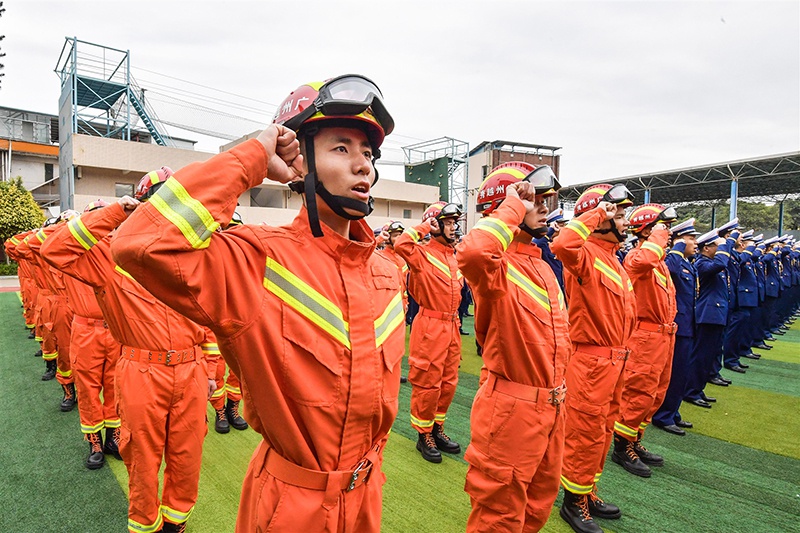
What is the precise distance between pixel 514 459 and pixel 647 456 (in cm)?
313

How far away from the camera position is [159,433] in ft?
10.8

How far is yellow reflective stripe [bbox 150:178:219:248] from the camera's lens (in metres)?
1.25

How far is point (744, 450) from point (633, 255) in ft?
9.33

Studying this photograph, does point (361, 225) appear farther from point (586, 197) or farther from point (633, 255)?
point (633, 255)

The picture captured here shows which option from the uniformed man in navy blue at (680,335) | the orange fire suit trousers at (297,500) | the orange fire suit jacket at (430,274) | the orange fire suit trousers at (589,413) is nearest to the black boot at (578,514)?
the orange fire suit trousers at (589,413)

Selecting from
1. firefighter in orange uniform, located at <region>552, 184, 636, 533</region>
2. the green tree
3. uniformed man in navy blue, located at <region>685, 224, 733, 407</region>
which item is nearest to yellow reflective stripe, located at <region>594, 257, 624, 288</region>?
firefighter in orange uniform, located at <region>552, 184, 636, 533</region>

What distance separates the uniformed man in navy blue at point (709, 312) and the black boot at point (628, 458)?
2.91 meters

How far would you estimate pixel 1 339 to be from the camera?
11492 mm

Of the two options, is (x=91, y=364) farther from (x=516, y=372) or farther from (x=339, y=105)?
(x=339, y=105)

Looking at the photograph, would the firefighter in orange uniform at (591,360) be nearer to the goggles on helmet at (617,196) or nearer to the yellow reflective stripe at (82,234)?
the goggles on helmet at (617,196)

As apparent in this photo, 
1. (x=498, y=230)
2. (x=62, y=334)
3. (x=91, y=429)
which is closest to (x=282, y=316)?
(x=498, y=230)

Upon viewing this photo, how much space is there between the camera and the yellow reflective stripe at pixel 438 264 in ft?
19.2

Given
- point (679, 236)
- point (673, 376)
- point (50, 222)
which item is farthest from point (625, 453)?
point (50, 222)

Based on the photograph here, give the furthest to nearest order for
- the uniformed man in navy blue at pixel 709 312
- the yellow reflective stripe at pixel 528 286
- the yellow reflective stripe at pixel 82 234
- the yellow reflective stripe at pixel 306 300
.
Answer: the uniformed man in navy blue at pixel 709 312 < the yellow reflective stripe at pixel 82 234 < the yellow reflective stripe at pixel 528 286 < the yellow reflective stripe at pixel 306 300
